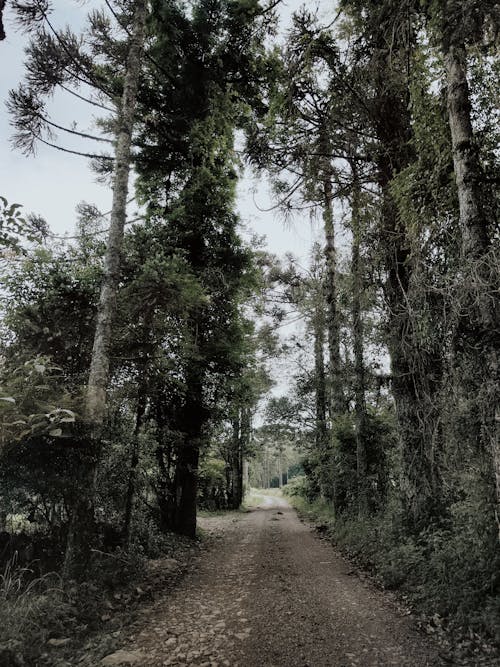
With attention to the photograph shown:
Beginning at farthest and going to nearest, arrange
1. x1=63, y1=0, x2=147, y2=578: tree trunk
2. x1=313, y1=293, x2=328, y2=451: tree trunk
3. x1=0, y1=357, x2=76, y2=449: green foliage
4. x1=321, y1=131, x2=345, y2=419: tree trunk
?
x1=313, y1=293, x2=328, y2=451: tree trunk
x1=321, y1=131, x2=345, y2=419: tree trunk
x1=63, y1=0, x2=147, y2=578: tree trunk
x1=0, y1=357, x2=76, y2=449: green foliage

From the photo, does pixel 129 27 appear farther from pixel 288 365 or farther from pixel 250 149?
pixel 288 365

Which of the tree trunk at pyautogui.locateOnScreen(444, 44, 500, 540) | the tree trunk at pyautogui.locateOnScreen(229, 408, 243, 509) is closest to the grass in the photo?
the tree trunk at pyautogui.locateOnScreen(444, 44, 500, 540)

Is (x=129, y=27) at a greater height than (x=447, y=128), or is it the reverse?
(x=129, y=27)

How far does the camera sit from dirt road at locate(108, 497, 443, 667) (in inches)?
154

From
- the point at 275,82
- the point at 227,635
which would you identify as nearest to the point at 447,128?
the point at 275,82

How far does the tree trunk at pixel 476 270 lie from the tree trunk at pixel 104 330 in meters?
5.30

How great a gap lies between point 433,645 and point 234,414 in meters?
8.34

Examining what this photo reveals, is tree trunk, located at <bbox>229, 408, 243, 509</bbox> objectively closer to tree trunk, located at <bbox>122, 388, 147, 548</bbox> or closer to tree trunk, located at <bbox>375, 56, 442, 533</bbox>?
tree trunk, located at <bbox>122, 388, 147, 548</bbox>

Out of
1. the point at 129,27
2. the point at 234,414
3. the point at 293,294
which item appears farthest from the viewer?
the point at 293,294

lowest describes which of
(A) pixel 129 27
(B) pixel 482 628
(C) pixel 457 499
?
(B) pixel 482 628

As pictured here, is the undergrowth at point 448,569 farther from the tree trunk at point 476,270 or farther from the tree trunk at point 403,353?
the tree trunk at point 476,270

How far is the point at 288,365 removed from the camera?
66.1ft

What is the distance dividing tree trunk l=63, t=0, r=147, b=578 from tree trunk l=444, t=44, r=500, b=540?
530 centimetres

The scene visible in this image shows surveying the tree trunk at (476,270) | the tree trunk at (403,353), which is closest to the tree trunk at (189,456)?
the tree trunk at (403,353)
